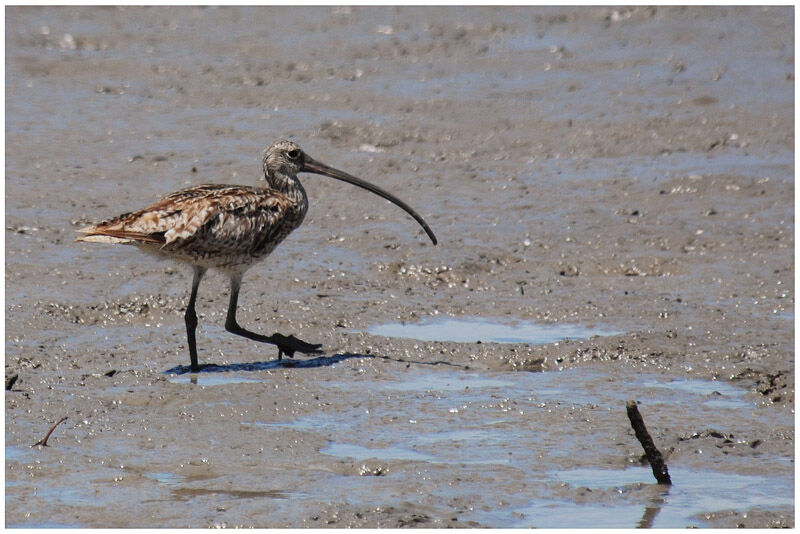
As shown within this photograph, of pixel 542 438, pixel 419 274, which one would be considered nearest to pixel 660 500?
pixel 542 438

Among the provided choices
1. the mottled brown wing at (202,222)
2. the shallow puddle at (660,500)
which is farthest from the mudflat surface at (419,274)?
the mottled brown wing at (202,222)

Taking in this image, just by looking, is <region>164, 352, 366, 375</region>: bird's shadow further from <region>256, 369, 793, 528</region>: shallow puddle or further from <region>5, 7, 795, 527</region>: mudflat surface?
<region>256, 369, 793, 528</region>: shallow puddle

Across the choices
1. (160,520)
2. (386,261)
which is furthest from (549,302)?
(160,520)

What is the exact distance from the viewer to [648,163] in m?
12.1

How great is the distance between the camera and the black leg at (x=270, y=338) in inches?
299

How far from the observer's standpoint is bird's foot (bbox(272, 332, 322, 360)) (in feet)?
24.9

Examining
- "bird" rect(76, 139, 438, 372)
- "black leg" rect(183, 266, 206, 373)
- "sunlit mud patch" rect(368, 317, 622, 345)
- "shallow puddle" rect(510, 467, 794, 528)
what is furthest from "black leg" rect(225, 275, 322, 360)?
"shallow puddle" rect(510, 467, 794, 528)

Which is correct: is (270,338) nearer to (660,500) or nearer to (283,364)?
(283,364)

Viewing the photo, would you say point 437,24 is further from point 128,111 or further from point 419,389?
point 419,389

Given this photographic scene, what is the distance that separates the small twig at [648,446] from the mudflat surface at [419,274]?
0.28 feet

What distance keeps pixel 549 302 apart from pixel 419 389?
6.46ft

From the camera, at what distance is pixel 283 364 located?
24.6 ft

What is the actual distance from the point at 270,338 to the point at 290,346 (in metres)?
0.13

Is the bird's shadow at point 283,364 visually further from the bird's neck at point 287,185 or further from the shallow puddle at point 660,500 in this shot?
the shallow puddle at point 660,500
